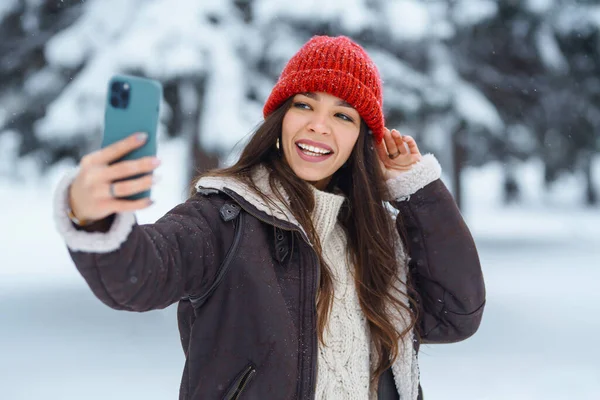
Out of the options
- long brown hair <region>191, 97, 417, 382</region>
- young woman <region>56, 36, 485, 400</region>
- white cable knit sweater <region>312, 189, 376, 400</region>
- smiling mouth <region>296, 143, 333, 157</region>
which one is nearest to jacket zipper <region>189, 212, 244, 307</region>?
young woman <region>56, 36, 485, 400</region>

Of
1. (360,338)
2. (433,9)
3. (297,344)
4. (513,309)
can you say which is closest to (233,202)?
(297,344)

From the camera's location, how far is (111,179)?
102cm

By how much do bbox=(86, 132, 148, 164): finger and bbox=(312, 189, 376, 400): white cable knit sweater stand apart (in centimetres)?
85

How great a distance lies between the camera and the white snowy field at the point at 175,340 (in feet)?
15.4

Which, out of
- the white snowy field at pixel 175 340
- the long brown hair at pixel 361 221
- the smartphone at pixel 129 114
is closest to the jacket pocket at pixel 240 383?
the long brown hair at pixel 361 221

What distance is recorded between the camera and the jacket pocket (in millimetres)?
1443

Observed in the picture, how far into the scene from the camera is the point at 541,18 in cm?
873

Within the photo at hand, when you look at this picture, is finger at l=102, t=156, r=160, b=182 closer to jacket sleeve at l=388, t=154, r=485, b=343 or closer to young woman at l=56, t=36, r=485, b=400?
young woman at l=56, t=36, r=485, b=400

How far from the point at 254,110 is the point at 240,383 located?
5505mm

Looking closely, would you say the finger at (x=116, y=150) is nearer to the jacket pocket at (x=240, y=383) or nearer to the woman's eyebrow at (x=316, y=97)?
the jacket pocket at (x=240, y=383)

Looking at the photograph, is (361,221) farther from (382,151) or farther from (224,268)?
(224,268)

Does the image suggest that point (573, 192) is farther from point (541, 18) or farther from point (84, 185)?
point (84, 185)

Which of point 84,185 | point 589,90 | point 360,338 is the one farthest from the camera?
point 589,90

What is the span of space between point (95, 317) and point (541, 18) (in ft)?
25.2
